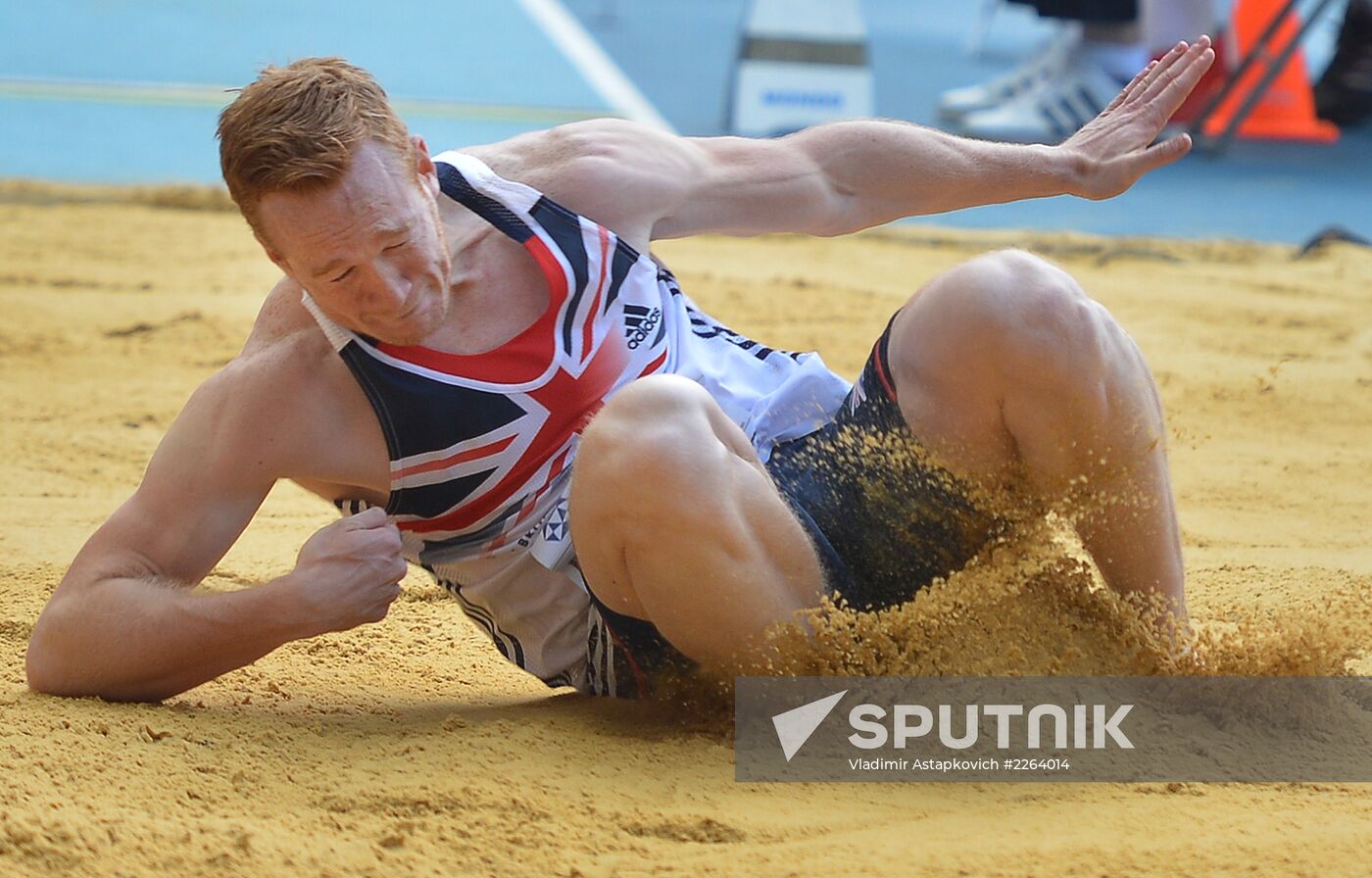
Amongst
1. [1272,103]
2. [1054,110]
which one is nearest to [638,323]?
[1054,110]

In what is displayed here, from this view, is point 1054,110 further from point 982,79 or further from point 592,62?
point 592,62

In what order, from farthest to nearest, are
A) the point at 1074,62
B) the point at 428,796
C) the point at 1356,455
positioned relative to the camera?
the point at 1074,62 → the point at 1356,455 → the point at 428,796

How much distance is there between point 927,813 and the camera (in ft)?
5.96

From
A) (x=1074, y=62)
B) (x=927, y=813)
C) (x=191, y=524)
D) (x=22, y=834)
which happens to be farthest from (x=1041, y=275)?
(x=1074, y=62)

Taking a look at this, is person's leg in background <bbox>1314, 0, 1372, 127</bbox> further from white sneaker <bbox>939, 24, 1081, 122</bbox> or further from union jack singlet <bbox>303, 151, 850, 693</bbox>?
union jack singlet <bbox>303, 151, 850, 693</bbox>

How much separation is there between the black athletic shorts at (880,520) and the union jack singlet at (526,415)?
0.40 ft

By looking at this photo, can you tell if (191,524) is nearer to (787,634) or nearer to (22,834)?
(22,834)

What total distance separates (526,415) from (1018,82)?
6458 mm

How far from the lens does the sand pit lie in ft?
5.61

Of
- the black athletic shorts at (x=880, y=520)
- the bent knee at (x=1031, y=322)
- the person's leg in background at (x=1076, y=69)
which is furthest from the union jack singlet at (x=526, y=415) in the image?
the person's leg in background at (x=1076, y=69)

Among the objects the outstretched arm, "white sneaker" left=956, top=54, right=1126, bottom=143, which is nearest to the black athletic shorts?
the outstretched arm

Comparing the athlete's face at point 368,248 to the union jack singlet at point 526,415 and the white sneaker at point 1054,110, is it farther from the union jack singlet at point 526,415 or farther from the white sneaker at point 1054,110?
the white sneaker at point 1054,110

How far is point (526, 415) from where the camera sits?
2.13 m

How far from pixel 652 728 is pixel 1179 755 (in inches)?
27.0
